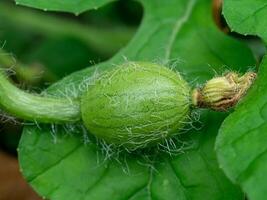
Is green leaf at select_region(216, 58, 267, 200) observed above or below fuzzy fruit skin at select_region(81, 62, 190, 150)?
above

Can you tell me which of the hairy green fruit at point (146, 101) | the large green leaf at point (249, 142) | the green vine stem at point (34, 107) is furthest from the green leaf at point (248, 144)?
the green vine stem at point (34, 107)

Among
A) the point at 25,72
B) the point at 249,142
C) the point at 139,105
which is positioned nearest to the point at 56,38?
the point at 25,72

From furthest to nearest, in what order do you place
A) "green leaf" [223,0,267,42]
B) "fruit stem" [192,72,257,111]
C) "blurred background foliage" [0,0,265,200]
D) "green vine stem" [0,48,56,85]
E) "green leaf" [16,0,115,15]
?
1. "blurred background foliage" [0,0,265,200]
2. "green vine stem" [0,48,56,85]
3. "green leaf" [16,0,115,15]
4. "green leaf" [223,0,267,42]
5. "fruit stem" [192,72,257,111]

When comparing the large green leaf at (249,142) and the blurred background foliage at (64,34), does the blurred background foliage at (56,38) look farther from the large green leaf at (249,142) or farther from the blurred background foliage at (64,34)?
the large green leaf at (249,142)

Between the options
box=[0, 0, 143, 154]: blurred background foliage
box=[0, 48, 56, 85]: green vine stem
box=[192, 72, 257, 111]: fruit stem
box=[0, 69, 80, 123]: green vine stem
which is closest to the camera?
box=[192, 72, 257, 111]: fruit stem

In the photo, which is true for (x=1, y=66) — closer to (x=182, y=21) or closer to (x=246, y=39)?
(x=182, y=21)

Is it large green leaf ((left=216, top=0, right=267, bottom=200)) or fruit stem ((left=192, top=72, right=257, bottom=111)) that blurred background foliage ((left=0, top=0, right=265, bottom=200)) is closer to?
fruit stem ((left=192, top=72, right=257, bottom=111))

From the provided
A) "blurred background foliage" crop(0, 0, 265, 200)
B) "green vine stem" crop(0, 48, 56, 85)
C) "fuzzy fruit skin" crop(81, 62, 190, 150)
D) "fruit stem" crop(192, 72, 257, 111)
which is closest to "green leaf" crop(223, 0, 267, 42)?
"fruit stem" crop(192, 72, 257, 111)

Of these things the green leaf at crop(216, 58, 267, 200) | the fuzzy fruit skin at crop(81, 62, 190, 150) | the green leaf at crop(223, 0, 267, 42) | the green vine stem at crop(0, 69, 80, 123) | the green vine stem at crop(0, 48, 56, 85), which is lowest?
the green vine stem at crop(0, 48, 56, 85)
